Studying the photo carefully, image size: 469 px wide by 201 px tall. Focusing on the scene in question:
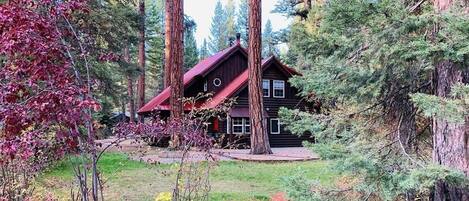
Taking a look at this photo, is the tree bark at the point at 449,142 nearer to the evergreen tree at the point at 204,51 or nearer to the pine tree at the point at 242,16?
the pine tree at the point at 242,16

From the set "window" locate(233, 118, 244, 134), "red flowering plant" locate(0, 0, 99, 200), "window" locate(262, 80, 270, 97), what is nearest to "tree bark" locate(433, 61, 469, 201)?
"red flowering plant" locate(0, 0, 99, 200)

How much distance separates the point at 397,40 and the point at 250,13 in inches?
481

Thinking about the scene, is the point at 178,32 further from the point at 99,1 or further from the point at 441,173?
the point at 441,173

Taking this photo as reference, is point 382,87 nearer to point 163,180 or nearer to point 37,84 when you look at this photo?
point 37,84

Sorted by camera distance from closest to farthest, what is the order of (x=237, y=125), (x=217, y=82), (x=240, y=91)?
(x=240, y=91), (x=237, y=125), (x=217, y=82)

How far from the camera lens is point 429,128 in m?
4.41

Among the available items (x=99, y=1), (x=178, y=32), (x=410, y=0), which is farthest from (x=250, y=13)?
(x=410, y=0)

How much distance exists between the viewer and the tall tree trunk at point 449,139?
142 inches

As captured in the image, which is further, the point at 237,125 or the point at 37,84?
the point at 237,125

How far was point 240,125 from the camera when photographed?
22.3 metres

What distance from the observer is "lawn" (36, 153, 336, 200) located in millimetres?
7516

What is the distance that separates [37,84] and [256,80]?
40.1 feet

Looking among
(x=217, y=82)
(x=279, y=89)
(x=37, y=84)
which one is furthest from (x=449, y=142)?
(x=217, y=82)

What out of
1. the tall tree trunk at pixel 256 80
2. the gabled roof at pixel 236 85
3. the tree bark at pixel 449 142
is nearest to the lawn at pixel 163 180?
the tree bark at pixel 449 142
